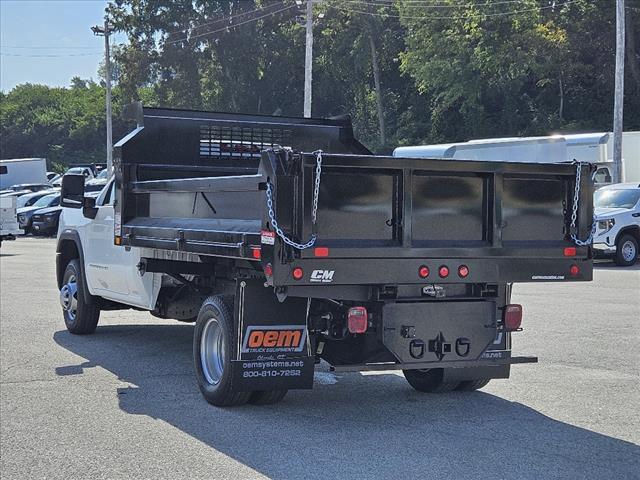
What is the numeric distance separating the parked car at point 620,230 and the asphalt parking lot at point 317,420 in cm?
1139

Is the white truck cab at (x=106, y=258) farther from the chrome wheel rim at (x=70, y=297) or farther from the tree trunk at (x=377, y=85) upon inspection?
the tree trunk at (x=377, y=85)

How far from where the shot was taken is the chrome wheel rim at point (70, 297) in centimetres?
1176

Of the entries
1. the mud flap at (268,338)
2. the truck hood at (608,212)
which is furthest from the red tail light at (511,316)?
the truck hood at (608,212)

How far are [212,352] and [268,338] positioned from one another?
86 cm

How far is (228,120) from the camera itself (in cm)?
1048

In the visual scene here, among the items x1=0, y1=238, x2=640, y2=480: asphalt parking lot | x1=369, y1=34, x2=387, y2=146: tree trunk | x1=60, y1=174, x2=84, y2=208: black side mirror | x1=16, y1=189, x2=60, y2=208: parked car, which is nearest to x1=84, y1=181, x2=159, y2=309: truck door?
x1=60, y1=174, x2=84, y2=208: black side mirror

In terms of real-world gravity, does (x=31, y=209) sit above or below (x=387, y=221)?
below

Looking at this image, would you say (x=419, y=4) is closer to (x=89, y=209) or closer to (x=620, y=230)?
(x=620, y=230)

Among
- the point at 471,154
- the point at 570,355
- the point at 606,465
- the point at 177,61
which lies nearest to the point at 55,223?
the point at 471,154

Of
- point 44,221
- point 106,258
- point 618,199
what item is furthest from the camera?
point 44,221

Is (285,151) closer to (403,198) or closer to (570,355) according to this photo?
(403,198)

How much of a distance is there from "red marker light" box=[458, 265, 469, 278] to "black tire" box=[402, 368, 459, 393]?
4.55 feet

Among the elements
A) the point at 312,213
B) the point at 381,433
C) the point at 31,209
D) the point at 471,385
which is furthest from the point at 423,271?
the point at 31,209

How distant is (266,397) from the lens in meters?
7.81
